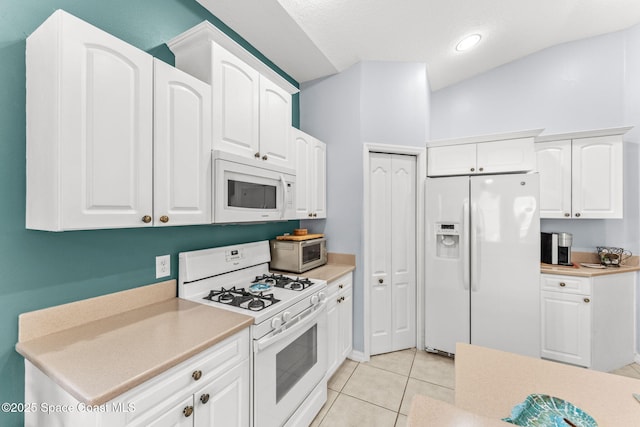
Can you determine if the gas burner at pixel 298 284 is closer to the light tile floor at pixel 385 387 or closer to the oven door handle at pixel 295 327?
the oven door handle at pixel 295 327

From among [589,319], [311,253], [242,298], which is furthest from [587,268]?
[242,298]

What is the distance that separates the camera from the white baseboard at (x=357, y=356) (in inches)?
98.9

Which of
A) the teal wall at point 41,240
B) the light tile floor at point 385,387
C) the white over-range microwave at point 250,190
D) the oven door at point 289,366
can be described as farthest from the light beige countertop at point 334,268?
the teal wall at point 41,240

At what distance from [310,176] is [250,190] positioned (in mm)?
900

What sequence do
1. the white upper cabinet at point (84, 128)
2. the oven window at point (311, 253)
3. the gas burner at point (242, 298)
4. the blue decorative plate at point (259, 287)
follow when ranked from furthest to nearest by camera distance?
the oven window at point (311, 253)
the blue decorative plate at point (259, 287)
the gas burner at point (242, 298)
the white upper cabinet at point (84, 128)

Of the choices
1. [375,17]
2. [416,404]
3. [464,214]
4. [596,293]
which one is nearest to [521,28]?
[375,17]

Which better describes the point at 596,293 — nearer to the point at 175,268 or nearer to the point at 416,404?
the point at 416,404

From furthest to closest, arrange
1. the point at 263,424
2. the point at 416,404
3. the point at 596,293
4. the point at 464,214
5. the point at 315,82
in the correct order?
the point at 315,82 → the point at 464,214 → the point at 596,293 → the point at 263,424 → the point at 416,404

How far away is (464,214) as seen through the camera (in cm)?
248

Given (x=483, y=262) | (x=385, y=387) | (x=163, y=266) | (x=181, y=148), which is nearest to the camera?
(x=181, y=148)

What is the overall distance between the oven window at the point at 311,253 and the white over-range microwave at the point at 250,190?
1.30 ft

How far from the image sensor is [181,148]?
129 centimetres

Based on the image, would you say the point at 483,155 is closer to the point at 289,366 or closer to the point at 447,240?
the point at 447,240

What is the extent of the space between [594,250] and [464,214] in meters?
1.51
